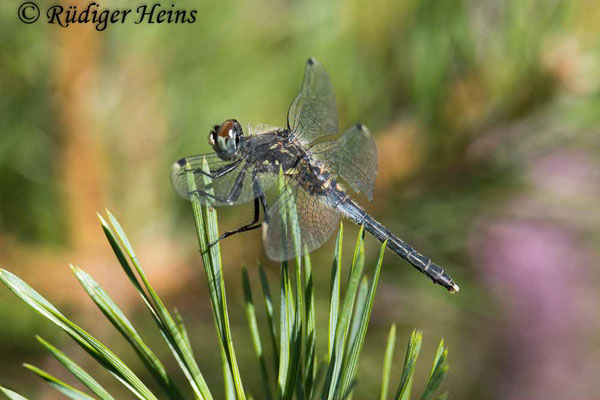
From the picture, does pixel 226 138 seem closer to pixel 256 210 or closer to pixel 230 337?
pixel 256 210

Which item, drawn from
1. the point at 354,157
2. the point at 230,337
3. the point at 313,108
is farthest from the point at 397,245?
the point at 230,337

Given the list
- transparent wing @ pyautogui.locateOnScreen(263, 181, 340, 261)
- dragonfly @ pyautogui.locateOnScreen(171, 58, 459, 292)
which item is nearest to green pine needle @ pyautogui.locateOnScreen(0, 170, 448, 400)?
transparent wing @ pyautogui.locateOnScreen(263, 181, 340, 261)

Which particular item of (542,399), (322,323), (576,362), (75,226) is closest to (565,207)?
(322,323)

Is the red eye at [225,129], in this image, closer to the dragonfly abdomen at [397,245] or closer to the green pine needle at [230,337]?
the dragonfly abdomen at [397,245]

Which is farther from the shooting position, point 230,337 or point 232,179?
point 232,179

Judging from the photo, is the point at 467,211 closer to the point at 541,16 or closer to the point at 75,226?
the point at 541,16

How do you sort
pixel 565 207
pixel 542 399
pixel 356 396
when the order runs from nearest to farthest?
pixel 565 207, pixel 356 396, pixel 542 399
